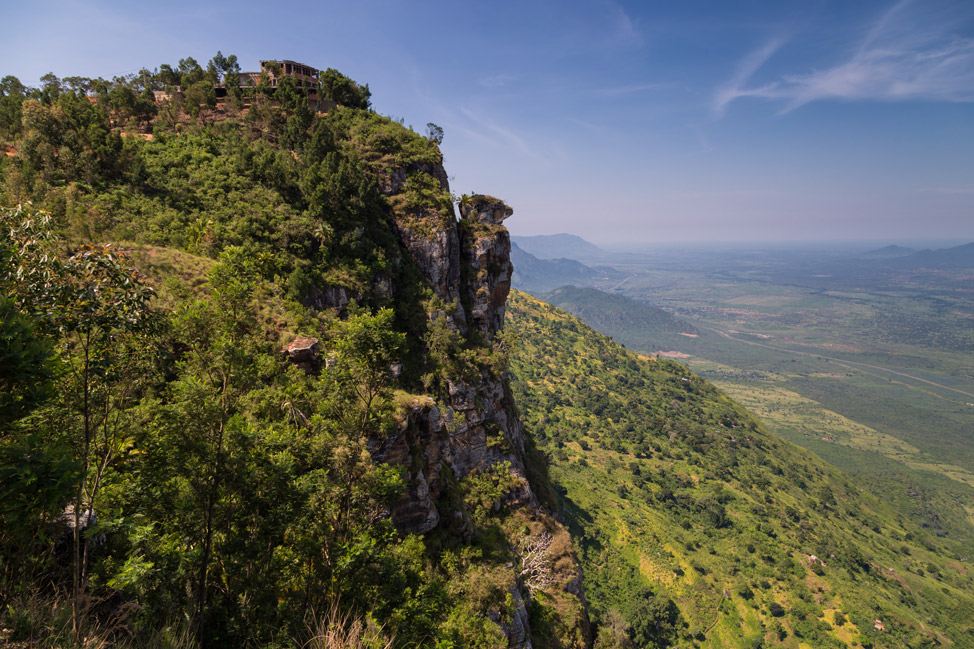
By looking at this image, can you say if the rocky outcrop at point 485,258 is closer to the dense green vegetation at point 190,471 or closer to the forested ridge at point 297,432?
the forested ridge at point 297,432

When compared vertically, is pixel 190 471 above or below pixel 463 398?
above

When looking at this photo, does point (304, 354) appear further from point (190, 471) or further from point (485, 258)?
point (485, 258)

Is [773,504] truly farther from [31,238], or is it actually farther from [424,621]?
[31,238]

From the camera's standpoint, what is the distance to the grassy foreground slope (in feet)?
212

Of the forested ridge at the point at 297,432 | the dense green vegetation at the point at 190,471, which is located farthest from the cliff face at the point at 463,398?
the dense green vegetation at the point at 190,471

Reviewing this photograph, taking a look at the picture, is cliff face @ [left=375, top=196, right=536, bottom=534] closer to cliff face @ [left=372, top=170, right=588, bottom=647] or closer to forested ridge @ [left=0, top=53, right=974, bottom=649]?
cliff face @ [left=372, top=170, right=588, bottom=647]

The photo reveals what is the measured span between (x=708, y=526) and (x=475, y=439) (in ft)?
268

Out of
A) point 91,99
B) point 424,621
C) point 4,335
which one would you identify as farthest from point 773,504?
point 91,99

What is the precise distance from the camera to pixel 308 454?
11.2 metres

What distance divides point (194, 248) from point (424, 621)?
2855 centimetres

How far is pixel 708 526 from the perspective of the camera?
285 feet

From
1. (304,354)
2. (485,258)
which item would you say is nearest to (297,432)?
(304,354)

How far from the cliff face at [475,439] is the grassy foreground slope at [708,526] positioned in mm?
7038

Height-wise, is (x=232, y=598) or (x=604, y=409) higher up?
(x=232, y=598)
